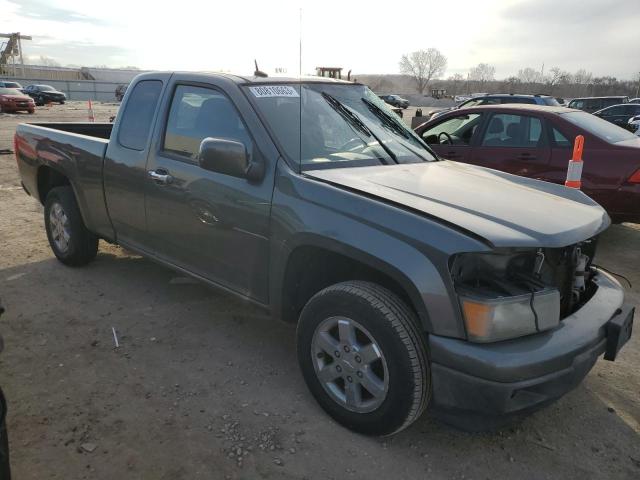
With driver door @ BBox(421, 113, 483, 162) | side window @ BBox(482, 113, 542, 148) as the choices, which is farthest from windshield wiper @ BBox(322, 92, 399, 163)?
side window @ BBox(482, 113, 542, 148)

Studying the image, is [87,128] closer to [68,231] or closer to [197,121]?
[68,231]

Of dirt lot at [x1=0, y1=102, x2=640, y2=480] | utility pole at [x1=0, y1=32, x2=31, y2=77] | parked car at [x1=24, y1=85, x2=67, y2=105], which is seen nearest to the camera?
dirt lot at [x1=0, y1=102, x2=640, y2=480]

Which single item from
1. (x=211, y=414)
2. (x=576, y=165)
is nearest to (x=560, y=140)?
(x=576, y=165)

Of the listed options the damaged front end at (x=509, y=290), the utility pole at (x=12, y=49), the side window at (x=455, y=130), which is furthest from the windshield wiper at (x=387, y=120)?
the utility pole at (x=12, y=49)

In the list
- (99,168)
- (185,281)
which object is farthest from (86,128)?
(185,281)

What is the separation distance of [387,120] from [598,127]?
3653 millimetres

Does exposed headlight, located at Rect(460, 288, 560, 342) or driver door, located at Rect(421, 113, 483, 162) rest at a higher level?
driver door, located at Rect(421, 113, 483, 162)

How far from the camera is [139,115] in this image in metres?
3.97

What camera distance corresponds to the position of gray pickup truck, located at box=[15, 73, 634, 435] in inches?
88.1

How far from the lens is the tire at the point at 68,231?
4.73 metres

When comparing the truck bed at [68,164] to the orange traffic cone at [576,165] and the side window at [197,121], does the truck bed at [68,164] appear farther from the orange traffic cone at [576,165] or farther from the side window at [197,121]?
the orange traffic cone at [576,165]

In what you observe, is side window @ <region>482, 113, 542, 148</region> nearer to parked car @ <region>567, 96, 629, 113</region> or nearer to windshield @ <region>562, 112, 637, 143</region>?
windshield @ <region>562, 112, 637, 143</region>

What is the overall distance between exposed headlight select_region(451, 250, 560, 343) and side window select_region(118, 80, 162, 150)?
2.61 meters

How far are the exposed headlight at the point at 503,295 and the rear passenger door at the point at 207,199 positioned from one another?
1171 mm
